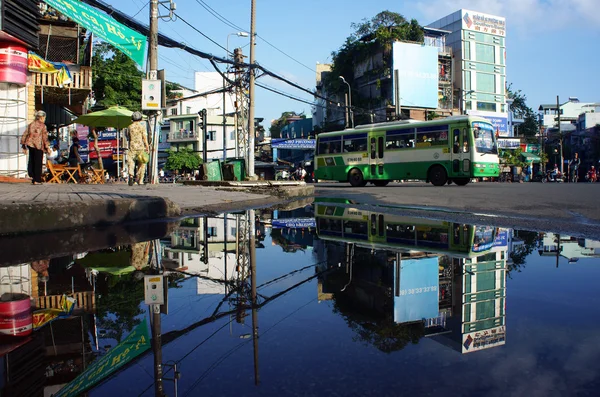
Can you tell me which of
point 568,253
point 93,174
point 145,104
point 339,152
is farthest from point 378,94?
point 568,253

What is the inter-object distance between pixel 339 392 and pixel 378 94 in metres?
49.2

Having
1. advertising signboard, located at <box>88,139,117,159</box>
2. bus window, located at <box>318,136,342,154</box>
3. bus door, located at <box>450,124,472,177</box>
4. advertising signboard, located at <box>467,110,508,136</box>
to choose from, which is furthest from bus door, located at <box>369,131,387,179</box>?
advertising signboard, located at <box>467,110,508,136</box>

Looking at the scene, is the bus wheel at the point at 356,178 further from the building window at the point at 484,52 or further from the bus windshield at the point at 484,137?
the building window at the point at 484,52

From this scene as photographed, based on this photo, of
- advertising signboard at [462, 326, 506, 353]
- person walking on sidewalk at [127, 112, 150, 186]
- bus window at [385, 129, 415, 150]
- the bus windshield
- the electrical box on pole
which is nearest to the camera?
advertising signboard at [462, 326, 506, 353]

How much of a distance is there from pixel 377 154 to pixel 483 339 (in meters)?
21.2

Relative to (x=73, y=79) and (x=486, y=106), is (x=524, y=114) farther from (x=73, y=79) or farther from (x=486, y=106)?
(x=73, y=79)

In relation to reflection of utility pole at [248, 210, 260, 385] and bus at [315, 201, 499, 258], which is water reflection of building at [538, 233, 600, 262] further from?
reflection of utility pole at [248, 210, 260, 385]

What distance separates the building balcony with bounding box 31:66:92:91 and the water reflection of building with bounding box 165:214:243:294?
1171 centimetres

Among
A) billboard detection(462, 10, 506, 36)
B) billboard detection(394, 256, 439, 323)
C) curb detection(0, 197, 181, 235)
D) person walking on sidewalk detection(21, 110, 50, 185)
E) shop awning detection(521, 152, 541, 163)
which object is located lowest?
billboard detection(394, 256, 439, 323)

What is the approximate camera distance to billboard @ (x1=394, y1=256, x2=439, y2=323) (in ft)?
7.95

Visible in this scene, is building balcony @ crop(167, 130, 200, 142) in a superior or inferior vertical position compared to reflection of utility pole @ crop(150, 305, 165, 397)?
superior

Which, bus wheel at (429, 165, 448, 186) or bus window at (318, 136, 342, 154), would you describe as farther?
bus window at (318, 136, 342, 154)

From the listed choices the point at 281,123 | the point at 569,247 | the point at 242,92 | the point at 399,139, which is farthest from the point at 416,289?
the point at 281,123

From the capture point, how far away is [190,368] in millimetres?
1824
